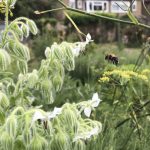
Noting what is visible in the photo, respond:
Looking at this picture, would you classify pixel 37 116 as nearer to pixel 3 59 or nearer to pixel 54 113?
pixel 54 113

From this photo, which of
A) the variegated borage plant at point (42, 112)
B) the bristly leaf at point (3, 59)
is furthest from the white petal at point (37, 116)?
the bristly leaf at point (3, 59)

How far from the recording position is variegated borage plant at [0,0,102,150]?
171 centimetres

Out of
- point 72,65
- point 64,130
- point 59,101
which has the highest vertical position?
point 72,65

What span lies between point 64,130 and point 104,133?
1.30 meters

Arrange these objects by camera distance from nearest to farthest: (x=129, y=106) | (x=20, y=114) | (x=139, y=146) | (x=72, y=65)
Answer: (x=20, y=114) → (x=72, y=65) → (x=139, y=146) → (x=129, y=106)

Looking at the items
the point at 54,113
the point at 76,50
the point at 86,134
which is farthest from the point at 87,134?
the point at 76,50

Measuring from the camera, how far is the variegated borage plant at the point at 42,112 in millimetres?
1712

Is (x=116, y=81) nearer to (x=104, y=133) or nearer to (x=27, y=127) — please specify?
(x=104, y=133)

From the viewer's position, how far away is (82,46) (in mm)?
2156

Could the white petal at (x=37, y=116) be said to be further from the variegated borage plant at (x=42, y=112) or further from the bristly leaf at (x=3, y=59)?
the bristly leaf at (x=3, y=59)

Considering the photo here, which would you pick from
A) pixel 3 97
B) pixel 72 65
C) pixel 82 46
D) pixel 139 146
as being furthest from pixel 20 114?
pixel 139 146

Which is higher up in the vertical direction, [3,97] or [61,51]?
[61,51]

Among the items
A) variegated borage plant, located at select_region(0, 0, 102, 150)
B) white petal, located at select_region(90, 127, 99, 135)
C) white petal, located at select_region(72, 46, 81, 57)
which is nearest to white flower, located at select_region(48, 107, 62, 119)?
variegated borage plant, located at select_region(0, 0, 102, 150)

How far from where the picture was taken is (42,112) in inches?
66.7
